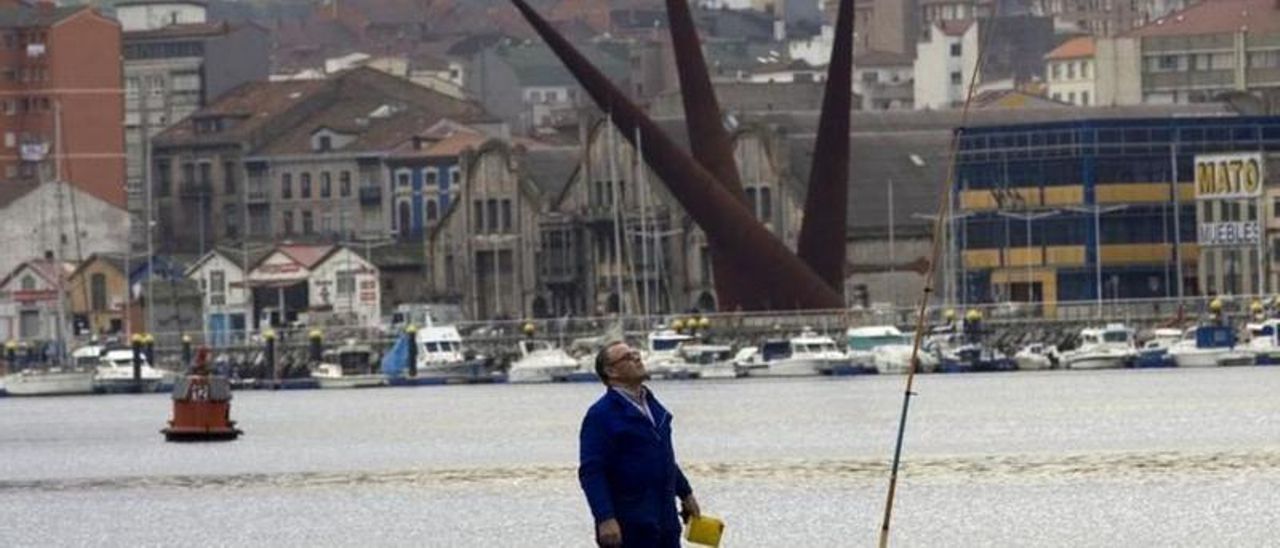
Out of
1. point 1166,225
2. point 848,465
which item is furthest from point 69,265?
point 848,465

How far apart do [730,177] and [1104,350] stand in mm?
11534

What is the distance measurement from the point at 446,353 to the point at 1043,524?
8624 cm

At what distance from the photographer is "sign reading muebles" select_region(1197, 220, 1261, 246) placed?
497 feet

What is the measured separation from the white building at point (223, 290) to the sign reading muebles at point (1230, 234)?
38.6m

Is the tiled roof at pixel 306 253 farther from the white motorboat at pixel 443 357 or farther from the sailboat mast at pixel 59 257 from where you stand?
the white motorboat at pixel 443 357

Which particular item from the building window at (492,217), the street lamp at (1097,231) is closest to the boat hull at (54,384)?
the building window at (492,217)

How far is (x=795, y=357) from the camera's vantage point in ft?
448

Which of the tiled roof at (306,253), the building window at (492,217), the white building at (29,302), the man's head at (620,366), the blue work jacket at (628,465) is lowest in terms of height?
the blue work jacket at (628,465)

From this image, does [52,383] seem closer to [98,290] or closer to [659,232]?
[659,232]

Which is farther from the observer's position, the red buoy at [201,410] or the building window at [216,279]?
the building window at [216,279]

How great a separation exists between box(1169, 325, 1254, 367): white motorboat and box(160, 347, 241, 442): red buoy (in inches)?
1606

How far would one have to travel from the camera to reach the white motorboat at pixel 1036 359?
138 meters

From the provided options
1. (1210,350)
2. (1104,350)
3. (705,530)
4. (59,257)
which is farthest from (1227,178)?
(705,530)

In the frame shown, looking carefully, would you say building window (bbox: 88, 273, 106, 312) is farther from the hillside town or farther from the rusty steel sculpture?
the rusty steel sculpture
